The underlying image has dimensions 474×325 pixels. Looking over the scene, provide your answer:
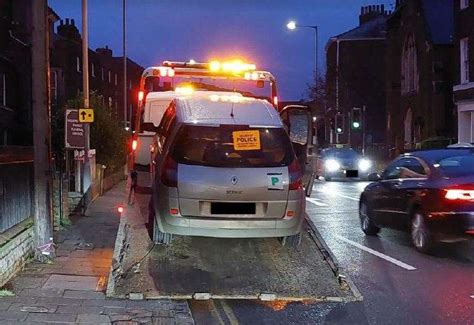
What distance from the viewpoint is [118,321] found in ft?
19.9

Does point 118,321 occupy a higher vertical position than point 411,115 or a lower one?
lower

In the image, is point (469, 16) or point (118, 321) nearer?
point (118, 321)

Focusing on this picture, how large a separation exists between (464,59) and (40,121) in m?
24.5

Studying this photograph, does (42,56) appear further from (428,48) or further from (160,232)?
(428,48)

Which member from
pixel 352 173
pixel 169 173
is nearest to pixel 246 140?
pixel 169 173

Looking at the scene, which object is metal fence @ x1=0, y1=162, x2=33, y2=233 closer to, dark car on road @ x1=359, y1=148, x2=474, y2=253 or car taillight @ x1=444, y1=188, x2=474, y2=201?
dark car on road @ x1=359, y1=148, x2=474, y2=253

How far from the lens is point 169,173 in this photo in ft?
24.2

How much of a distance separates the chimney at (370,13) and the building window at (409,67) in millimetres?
21168

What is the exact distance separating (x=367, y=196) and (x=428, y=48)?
25.6m

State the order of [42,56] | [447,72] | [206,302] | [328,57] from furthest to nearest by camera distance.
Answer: [328,57] → [447,72] → [42,56] → [206,302]

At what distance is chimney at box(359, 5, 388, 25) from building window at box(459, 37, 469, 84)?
107ft

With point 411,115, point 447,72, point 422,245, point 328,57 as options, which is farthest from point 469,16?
point 328,57

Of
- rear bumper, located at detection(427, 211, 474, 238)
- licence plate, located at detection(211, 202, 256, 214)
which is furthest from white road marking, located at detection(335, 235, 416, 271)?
licence plate, located at detection(211, 202, 256, 214)

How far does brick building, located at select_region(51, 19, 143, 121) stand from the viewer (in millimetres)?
39156
